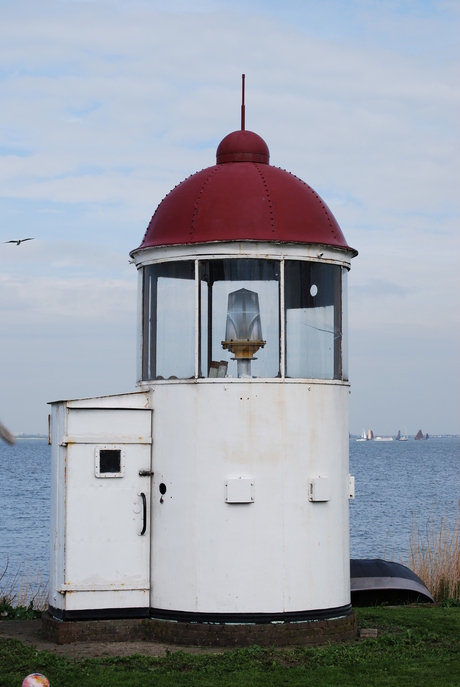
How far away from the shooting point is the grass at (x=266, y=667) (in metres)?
8.71

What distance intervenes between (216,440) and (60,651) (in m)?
2.55

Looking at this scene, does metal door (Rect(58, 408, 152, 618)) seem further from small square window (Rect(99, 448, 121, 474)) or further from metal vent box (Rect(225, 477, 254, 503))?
metal vent box (Rect(225, 477, 254, 503))

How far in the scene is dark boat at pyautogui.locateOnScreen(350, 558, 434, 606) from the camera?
13.0 metres

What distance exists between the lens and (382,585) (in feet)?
42.7

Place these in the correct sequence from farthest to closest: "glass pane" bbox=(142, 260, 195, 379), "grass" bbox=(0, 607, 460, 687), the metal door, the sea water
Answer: the sea water, "glass pane" bbox=(142, 260, 195, 379), the metal door, "grass" bbox=(0, 607, 460, 687)

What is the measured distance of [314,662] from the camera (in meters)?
9.41

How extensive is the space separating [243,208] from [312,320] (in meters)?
1.40

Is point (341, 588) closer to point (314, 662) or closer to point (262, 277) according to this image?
point (314, 662)

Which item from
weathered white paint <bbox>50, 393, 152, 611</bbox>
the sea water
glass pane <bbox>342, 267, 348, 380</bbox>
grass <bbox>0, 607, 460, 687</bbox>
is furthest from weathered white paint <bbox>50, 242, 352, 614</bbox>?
the sea water

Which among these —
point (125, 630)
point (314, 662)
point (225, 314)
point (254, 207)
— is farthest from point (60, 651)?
point (254, 207)

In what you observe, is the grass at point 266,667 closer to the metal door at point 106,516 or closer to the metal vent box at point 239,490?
the metal door at point 106,516

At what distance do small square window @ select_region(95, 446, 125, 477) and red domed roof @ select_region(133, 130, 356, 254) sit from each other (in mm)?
2225

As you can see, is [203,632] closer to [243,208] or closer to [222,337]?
[222,337]

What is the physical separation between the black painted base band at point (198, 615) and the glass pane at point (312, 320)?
2417 millimetres
